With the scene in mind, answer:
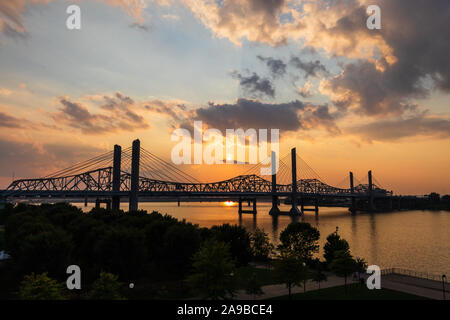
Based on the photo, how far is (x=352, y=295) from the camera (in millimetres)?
27641

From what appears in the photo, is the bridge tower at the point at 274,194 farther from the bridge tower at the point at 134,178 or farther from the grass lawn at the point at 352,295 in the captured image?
the grass lawn at the point at 352,295

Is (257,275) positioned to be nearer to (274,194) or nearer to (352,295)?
(352,295)

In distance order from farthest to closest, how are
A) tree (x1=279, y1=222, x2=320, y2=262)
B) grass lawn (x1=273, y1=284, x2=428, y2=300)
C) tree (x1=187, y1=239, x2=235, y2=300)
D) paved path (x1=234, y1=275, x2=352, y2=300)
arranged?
tree (x1=279, y1=222, x2=320, y2=262), paved path (x1=234, y1=275, x2=352, y2=300), grass lawn (x1=273, y1=284, x2=428, y2=300), tree (x1=187, y1=239, x2=235, y2=300)

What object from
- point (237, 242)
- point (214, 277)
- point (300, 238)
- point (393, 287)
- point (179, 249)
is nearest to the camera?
point (214, 277)

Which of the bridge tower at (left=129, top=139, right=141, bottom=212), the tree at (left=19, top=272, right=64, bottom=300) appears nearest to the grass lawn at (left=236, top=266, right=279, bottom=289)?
the tree at (left=19, top=272, right=64, bottom=300)

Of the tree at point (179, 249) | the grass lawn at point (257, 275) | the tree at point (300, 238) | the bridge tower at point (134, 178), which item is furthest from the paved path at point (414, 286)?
the bridge tower at point (134, 178)

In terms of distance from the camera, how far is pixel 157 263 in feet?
127

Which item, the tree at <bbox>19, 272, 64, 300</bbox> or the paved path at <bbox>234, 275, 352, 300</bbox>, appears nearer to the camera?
the tree at <bbox>19, 272, 64, 300</bbox>

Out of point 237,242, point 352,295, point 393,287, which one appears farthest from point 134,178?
point 393,287

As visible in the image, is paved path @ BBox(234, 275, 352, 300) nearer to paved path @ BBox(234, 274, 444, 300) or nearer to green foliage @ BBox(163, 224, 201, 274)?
paved path @ BBox(234, 274, 444, 300)

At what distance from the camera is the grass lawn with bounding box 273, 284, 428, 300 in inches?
1050

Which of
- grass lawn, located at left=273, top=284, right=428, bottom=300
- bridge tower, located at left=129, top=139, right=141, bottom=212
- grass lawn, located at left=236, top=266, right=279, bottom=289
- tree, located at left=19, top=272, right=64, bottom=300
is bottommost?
grass lawn, located at left=236, top=266, right=279, bottom=289
